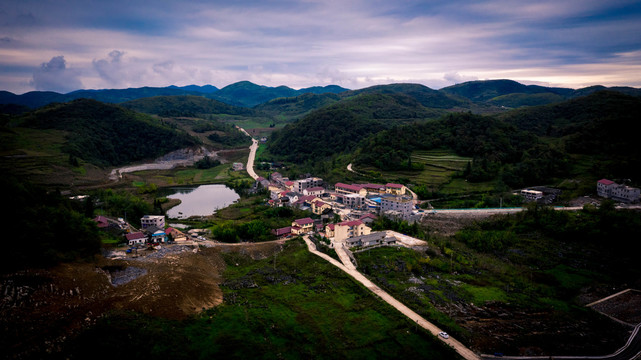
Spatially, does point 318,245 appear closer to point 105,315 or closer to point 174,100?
point 105,315

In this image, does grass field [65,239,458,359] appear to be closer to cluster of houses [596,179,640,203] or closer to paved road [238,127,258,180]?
cluster of houses [596,179,640,203]

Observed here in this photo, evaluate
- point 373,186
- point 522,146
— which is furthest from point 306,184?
point 522,146

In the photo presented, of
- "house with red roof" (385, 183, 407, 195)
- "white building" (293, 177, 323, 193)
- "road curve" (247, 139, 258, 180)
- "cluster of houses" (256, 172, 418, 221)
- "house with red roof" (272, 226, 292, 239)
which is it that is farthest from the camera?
"road curve" (247, 139, 258, 180)

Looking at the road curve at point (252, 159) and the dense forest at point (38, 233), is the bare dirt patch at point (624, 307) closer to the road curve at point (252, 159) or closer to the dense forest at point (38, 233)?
the dense forest at point (38, 233)

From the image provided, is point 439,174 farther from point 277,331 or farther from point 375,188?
point 277,331

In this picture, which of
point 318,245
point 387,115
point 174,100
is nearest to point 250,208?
point 318,245

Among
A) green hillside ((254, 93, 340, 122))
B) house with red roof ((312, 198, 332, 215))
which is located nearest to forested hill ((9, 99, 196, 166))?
house with red roof ((312, 198, 332, 215))

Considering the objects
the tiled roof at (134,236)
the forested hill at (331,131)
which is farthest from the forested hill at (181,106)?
the tiled roof at (134,236)
